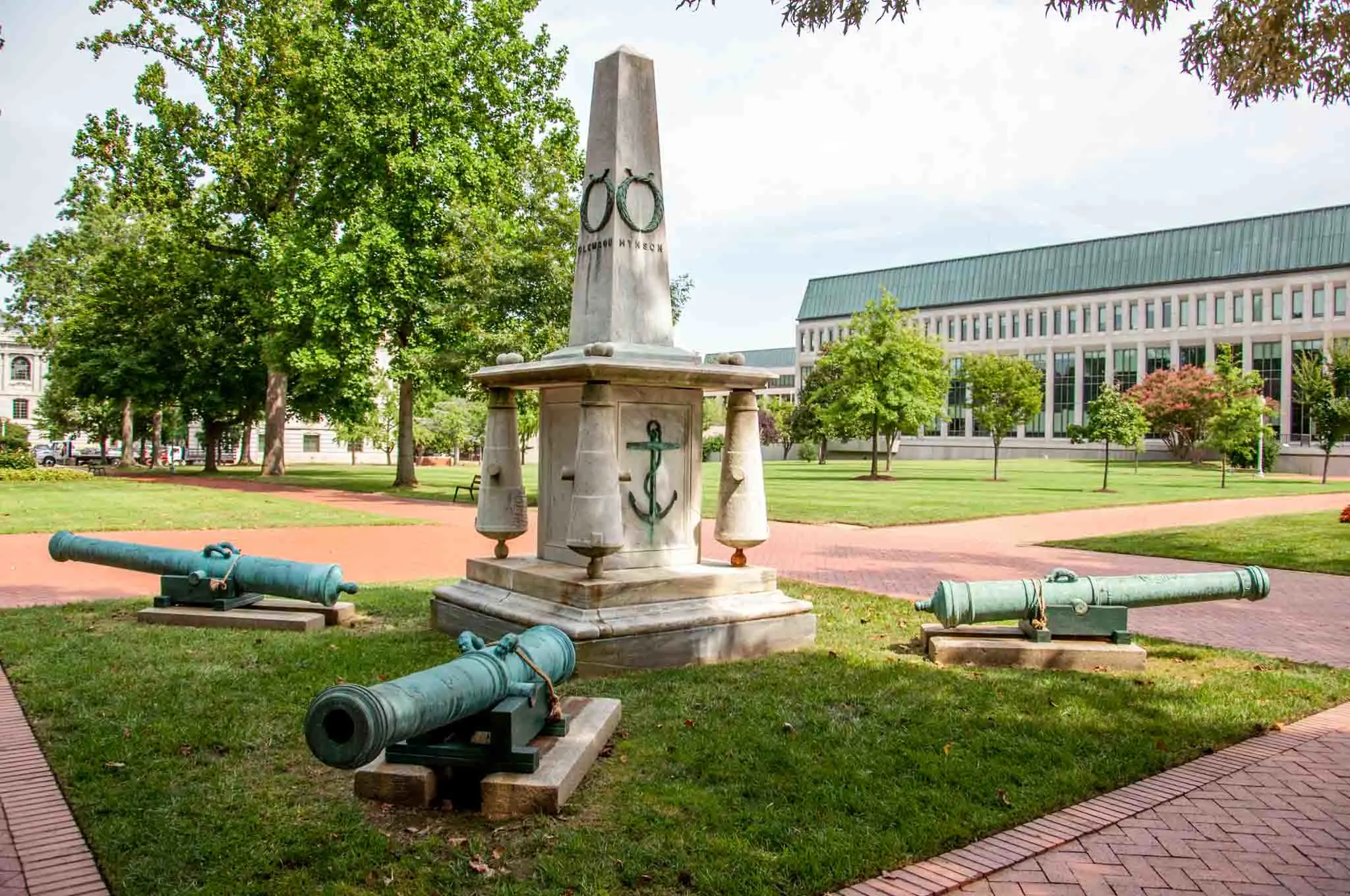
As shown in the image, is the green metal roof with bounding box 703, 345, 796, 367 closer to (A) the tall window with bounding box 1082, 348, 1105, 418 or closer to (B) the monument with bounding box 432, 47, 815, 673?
(A) the tall window with bounding box 1082, 348, 1105, 418

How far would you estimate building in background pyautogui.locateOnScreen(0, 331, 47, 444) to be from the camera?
3543 inches

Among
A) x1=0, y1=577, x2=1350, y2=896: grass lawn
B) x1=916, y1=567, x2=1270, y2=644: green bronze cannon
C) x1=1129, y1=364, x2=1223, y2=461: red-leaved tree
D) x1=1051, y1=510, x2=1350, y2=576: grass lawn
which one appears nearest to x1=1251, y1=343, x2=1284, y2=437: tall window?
x1=1129, y1=364, x2=1223, y2=461: red-leaved tree

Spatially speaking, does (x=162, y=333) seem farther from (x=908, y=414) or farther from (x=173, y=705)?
(x=173, y=705)

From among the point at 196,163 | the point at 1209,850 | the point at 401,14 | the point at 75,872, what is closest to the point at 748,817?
the point at 1209,850

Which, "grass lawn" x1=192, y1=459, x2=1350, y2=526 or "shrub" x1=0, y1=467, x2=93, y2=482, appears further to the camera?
"shrub" x1=0, y1=467, x2=93, y2=482

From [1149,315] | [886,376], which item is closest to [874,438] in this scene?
[886,376]

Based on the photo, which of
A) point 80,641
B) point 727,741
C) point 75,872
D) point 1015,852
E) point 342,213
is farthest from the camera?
point 342,213

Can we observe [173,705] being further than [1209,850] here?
Yes

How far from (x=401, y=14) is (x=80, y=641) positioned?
22920mm

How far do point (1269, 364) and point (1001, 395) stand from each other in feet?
102

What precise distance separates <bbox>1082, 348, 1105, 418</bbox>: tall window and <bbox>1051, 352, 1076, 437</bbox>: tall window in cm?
95

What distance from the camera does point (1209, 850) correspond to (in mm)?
4277

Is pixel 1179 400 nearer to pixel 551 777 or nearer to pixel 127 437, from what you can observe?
pixel 127 437

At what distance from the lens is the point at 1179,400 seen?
2275 inches
